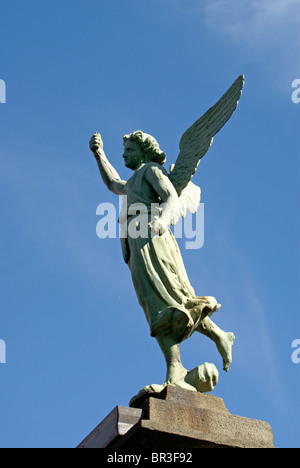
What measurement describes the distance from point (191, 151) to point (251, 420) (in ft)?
10.9

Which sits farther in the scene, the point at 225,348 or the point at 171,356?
the point at 225,348

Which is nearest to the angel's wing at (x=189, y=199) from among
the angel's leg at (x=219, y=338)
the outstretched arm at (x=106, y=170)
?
the outstretched arm at (x=106, y=170)

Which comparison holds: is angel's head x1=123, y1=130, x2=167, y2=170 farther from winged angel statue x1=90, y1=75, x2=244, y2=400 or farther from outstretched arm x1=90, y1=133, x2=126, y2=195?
outstretched arm x1=90, y1=133, x2=126, y2=195

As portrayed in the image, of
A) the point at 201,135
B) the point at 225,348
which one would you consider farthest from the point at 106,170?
the point at 225,348

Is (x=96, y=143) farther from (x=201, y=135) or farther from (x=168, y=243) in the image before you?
(x=168, y=243)

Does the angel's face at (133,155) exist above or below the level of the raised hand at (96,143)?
below

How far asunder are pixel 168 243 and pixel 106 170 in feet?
5.20

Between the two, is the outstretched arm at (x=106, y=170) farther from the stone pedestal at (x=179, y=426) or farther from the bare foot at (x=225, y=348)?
the stone pedestal at (x=179, y=426)

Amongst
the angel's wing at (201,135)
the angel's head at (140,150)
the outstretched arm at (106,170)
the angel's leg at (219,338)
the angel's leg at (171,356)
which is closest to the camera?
the angel's leg at (171,356)

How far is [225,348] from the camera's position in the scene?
8.04m

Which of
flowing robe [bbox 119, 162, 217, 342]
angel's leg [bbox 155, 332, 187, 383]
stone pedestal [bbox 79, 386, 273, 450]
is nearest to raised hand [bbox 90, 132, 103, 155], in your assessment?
flowing robe [bbox 119, 162, 217, 342]

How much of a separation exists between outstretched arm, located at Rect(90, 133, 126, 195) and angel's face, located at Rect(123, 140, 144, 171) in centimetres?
24

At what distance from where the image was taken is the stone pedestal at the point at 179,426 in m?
6.38

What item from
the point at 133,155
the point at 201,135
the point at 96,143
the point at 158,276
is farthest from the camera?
the point at 96,143
